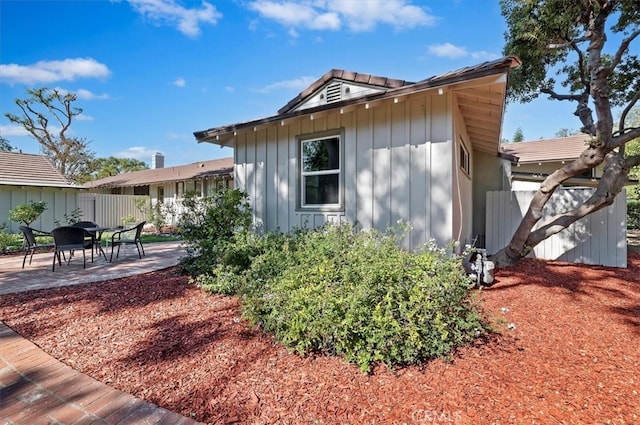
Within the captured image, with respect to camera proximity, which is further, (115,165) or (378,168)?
(115,165)

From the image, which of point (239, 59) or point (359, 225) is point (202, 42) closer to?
point (239, 59)

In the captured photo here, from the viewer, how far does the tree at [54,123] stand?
2445cm

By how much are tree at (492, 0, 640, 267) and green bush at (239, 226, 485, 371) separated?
3.92m

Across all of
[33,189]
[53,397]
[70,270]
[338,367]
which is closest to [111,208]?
[33,189]

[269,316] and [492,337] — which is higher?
[269,316]

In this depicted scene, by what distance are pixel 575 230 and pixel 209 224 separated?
8.16m

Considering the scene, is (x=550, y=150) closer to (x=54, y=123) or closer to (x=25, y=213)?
(x=25, y=213)

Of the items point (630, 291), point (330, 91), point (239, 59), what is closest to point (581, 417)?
point (630, 291)

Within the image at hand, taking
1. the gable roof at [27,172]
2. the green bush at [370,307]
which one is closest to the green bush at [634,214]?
the green bush at [370,307]

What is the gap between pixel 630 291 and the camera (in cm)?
491

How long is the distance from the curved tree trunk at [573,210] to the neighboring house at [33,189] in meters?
16.1

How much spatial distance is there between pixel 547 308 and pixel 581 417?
2462 millimetres

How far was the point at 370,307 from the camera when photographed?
114 inches

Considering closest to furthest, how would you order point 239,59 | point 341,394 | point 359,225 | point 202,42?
point 341,394, point 359,225, point 202,42, point 239,59
